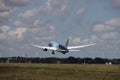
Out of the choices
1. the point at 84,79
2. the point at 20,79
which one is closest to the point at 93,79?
the point at 84,79

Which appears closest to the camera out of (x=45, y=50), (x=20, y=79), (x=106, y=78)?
(x=20, y=79)

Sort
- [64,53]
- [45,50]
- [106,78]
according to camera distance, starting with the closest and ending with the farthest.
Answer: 1. [106,78]
2. [45,50]
3. [64,53]

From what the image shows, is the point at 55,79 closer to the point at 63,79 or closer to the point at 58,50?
the point at 63,79

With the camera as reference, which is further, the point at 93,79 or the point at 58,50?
the point at 58,50

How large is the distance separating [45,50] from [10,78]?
10676 centimetres

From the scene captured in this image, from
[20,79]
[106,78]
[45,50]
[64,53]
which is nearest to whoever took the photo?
[20,79]

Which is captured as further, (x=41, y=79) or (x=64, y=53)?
(x=64, y=53)

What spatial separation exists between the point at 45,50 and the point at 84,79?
10660cm

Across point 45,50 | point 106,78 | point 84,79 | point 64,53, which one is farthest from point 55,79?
point 64,53

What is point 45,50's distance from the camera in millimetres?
183750

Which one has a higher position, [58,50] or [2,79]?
[58,50]

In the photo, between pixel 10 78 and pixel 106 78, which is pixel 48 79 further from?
pixel 106 78

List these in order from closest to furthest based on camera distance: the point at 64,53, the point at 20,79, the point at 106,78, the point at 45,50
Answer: the point at 20,79 < the point at 106,78 < the point at 45,50 < the point at 64,53

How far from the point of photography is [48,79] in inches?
2953
